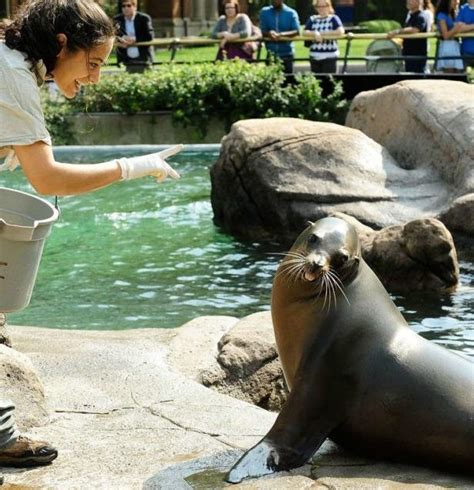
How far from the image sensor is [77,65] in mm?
3439

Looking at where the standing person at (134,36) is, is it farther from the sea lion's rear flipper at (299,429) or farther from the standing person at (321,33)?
the sea lion's rear flipper at (299,429)

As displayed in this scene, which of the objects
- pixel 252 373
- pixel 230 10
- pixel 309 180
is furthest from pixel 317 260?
pixel 230 10

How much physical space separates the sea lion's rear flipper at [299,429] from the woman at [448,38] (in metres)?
12.8

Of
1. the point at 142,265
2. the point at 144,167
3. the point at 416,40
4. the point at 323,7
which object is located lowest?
the point at 142,265

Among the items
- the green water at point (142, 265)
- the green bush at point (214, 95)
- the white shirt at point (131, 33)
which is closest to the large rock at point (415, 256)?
the green water at point (142, 265)

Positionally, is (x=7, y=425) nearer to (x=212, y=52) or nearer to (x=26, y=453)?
(x=26, y=453)

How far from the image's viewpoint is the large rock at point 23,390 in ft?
13.8

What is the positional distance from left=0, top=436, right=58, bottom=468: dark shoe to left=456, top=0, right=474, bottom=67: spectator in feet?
43.3

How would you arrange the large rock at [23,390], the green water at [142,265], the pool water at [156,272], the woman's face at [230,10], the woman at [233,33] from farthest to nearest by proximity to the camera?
1. the woman's face at [230,10]
2. the woman at [233,33]
3. the green water at [142,265]
4. the pool water at [156,272]
5. the large rock at [23,390]

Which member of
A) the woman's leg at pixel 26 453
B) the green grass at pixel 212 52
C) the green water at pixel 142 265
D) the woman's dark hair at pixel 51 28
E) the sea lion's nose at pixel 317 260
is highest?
the woman's dark hair at pixel 51 28

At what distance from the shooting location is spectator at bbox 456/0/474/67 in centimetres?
1578

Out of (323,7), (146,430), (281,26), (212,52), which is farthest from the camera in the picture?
(212,52)

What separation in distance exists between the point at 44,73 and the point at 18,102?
178mm

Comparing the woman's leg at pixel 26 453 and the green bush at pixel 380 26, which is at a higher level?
the woman's leg at pixel 26 453
